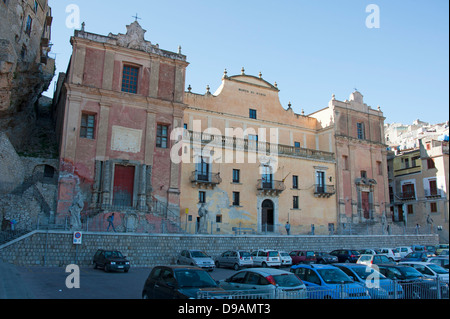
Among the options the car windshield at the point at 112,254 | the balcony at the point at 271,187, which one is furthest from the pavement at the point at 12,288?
the balcony at the point at 271,187

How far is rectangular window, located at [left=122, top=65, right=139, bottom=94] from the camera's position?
31.5 m

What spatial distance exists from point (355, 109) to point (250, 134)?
14.5 meters


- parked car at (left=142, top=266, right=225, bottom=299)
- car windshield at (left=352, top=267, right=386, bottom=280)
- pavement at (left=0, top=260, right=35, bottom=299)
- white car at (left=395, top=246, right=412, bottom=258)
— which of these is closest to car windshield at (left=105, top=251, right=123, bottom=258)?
pavement at (left=0, top=260, right=35, bottom=299)

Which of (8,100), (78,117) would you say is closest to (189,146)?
(78,117)

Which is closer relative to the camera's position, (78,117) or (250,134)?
(78,117)

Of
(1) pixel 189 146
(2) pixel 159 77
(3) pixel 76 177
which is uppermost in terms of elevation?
(2) pixel 159 77

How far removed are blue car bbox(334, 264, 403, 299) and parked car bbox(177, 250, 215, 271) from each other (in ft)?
31.2

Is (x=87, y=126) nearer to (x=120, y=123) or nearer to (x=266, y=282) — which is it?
(x=120, y=123)

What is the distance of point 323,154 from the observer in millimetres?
40750

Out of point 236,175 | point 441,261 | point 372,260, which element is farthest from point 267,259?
point 236,175

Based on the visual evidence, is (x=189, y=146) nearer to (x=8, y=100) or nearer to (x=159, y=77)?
(x=159, y=77)

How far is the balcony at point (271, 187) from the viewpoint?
116ft

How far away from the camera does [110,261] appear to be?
66.7ft
